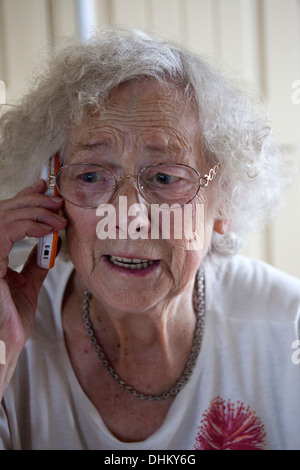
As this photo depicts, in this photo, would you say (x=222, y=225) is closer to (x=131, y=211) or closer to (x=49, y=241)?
(x=131, y=211)

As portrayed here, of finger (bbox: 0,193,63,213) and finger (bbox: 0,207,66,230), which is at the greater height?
finger (bbox: 0,193,63,213)

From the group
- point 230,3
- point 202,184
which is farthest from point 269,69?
point 202,184

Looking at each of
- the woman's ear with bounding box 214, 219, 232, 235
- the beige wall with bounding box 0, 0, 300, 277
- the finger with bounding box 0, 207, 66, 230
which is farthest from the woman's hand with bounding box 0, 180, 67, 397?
the beige wall with bounding box 0, 0, 300, 277

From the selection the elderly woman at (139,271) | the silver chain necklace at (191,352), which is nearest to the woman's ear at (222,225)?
the elderly woman at (139,271)

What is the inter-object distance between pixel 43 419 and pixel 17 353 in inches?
8.8

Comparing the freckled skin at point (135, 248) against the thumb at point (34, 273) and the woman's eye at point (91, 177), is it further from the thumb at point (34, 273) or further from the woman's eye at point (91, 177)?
the thumb at point (34, 273)

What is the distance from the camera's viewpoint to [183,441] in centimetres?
127

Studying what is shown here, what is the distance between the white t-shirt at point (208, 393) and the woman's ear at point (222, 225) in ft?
0.72

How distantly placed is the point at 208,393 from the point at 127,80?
89 centimetres

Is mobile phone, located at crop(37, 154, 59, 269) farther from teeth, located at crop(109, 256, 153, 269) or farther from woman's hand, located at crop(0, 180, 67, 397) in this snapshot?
teeth, located at crop(109, 256, 153, 269)

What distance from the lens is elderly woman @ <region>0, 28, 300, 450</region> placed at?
1148 mm

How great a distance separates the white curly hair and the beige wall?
85 centimetres

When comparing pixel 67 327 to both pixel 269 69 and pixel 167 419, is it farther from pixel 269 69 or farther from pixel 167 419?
pixel 269 69

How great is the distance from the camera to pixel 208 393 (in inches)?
51.4
